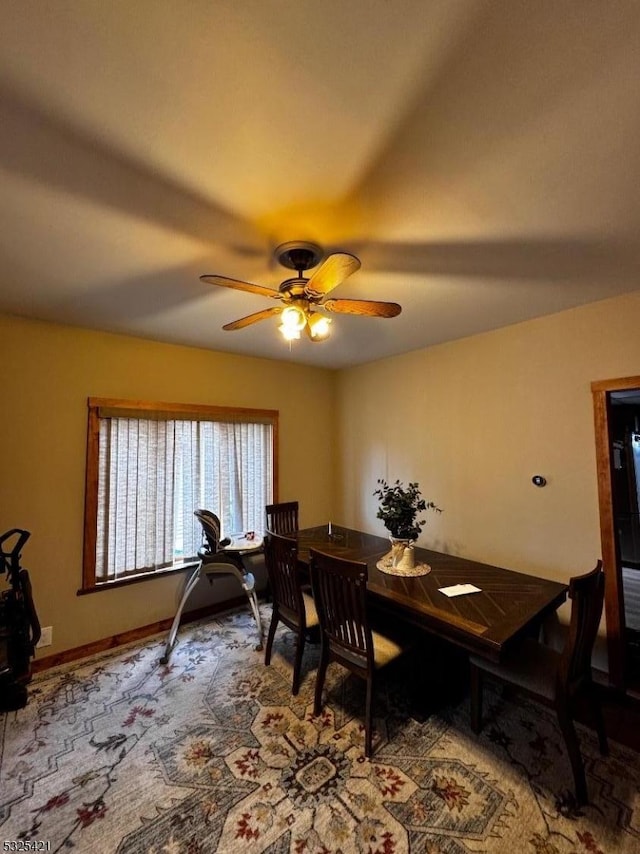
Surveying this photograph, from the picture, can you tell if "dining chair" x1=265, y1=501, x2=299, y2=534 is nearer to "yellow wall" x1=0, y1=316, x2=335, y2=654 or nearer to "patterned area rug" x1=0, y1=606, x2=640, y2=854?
"yellow wall" x1=0, y1=316, x2=335, y2=654

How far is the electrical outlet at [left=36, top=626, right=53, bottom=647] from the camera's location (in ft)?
8.43

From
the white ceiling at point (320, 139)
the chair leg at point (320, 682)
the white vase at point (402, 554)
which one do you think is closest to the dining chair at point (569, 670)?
the white vase at point (402, 554)

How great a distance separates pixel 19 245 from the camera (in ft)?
5.55

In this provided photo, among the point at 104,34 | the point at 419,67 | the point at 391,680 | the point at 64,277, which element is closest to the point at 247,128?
the point at 104,34

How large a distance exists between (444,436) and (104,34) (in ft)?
10.6

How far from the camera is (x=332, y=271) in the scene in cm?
146

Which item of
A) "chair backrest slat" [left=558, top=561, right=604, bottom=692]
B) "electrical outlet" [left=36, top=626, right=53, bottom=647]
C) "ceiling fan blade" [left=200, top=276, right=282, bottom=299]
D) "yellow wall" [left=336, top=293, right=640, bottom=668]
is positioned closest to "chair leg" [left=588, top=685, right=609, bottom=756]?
"chair backrest slat" [left=558, top=561, right=604, bottom=692]

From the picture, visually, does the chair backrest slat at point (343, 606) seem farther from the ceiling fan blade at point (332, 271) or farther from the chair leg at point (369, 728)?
the ceiling fan blade at point (332, 271)

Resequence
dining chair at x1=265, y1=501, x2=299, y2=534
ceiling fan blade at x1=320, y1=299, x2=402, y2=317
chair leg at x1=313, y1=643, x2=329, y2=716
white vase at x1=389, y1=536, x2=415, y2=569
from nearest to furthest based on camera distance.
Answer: ceiling fan blade at x1=320, y1=299, x2=402, y2=317 → chair leg at x1=313, y1=643, x2=329, y2=716 → white vase at x1=389, y1=536, x2=415, y2=569 → dining chair at x1=265, y1=501, x2=299, y2=534

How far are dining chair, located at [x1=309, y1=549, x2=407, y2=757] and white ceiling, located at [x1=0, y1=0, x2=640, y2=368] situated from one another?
1.67m

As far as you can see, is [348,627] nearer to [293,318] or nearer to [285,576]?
[285,576]

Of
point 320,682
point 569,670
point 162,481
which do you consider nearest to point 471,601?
point 569,670

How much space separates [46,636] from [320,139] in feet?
11.6

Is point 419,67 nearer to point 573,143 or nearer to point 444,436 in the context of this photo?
point 573,143
